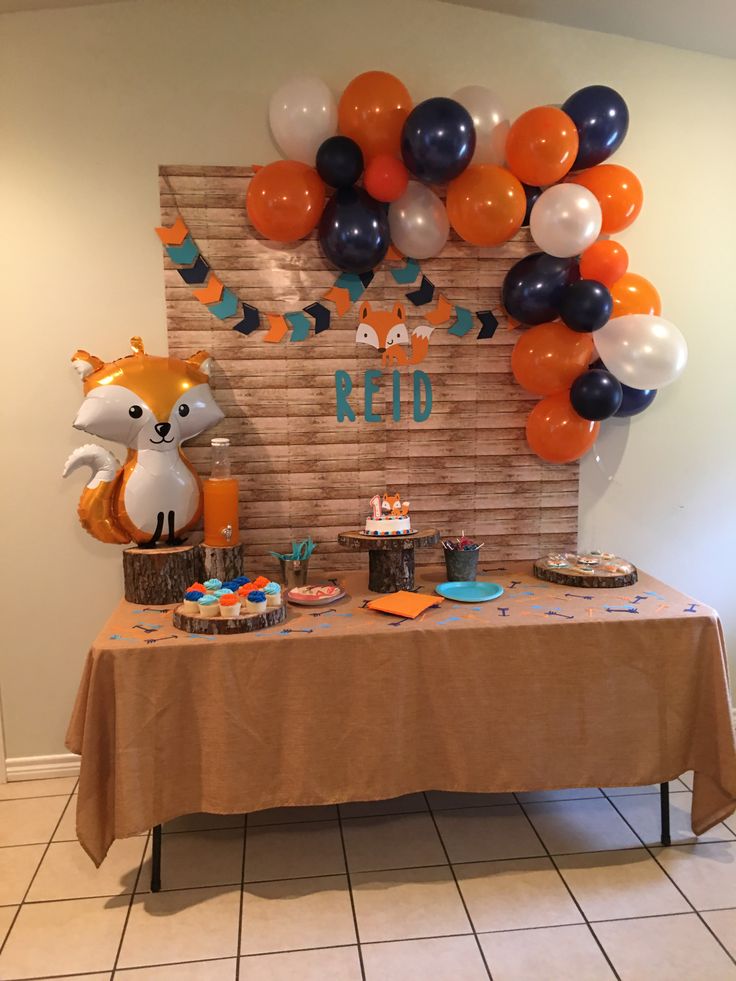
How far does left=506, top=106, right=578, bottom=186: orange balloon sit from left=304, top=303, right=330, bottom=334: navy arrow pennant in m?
0.75

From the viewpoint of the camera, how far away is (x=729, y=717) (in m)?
2.14

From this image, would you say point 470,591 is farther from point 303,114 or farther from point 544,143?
point 303,114

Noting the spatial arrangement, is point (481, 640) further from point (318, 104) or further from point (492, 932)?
point (318, 104)

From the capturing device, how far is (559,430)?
2.49 metres

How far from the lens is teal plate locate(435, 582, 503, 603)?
90.2 inches

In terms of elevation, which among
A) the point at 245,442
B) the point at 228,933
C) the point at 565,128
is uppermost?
the point at 565,128

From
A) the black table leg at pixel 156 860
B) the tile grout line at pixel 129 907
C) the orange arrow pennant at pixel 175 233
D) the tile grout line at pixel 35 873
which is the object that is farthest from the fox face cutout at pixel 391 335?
the tile grout line at pixel 35 873

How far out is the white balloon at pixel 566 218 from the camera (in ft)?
7.48

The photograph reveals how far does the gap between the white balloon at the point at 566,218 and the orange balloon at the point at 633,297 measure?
220mm

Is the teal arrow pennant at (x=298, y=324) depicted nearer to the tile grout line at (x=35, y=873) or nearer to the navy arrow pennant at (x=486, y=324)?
the navy arrow pennant at (x=486, y=324)

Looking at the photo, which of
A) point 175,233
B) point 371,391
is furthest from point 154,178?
point 371,391

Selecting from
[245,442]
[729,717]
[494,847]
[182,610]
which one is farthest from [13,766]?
[729,717]

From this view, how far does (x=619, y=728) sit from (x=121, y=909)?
145 cm

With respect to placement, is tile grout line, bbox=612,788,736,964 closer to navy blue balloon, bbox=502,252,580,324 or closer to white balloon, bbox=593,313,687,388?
white balloon, bbox=593,313,687,388
